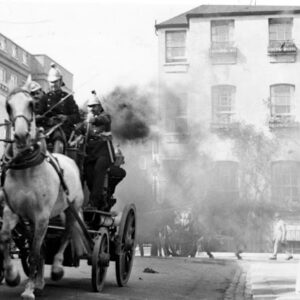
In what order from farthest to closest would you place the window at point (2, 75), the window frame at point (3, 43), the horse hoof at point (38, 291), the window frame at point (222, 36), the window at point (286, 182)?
the window at point (286, 182), the window frame at point (222, 36), the window at point (2, 75), the window frame at point (3, 43), the horse hoof at point (38, 291)

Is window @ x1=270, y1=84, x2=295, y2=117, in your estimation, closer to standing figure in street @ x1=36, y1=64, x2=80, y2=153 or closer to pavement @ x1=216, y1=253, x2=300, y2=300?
pavement @ x1=216, y1=253, x2=300, y2=300

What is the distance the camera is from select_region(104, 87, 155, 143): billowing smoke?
19.9 meters

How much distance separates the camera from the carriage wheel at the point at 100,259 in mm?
9578

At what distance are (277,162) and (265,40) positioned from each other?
15.8 ft

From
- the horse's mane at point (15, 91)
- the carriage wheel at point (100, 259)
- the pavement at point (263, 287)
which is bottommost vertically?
the pavement at point (263, 287)

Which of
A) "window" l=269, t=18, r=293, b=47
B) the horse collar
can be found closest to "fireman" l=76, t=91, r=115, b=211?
the horse collar

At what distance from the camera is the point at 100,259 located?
9.70 meters

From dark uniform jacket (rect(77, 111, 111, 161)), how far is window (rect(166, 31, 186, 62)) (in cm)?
1494

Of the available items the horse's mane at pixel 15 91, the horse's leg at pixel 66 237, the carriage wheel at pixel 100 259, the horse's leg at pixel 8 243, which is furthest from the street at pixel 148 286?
the horse's mane at pixel 15 91

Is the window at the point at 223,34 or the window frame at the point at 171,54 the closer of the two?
the window at the point at 223,34

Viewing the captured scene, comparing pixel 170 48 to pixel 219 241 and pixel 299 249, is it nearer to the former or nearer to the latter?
pixel 219 241

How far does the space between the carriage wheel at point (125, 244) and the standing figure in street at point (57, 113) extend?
1.61 m

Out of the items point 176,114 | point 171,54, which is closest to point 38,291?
point 171,54

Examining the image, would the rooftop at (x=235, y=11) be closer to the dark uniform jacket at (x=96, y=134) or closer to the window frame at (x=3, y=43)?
the window frame at (x=3, y=43)
